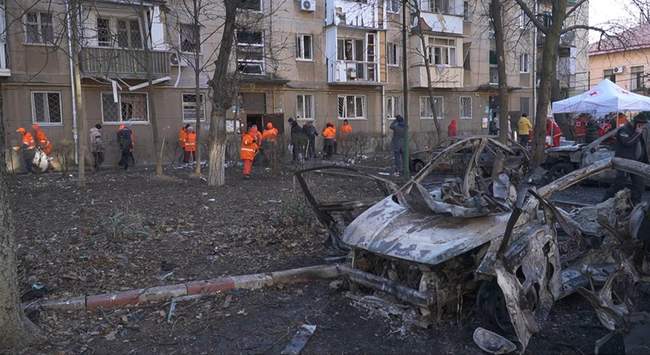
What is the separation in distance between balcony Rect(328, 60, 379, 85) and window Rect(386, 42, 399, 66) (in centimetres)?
179

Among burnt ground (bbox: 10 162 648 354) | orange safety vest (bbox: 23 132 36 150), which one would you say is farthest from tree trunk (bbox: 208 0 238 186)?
orange safety vest (bbox: 23 132 36 150)

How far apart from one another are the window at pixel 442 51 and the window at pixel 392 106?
333 centimetres

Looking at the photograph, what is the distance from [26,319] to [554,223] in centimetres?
412

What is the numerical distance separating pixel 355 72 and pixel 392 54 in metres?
3.46

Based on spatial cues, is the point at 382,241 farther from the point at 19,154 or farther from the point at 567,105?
the point at 19,154

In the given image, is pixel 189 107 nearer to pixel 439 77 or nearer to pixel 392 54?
pixel 392 54

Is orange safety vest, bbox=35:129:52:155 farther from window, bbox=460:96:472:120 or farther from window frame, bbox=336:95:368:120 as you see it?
window, bbox=460:96:472:120

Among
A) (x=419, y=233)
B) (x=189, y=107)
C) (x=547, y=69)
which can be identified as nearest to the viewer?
(x=419, y=233)

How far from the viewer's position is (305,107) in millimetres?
27281

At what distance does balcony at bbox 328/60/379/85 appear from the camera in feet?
89.9

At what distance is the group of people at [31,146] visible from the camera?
18500mm

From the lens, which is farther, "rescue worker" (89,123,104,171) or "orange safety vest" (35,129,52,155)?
"rescue worker" (89,123,104,171)

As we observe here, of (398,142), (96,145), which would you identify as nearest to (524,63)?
(398,142)

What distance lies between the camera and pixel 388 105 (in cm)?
2992
